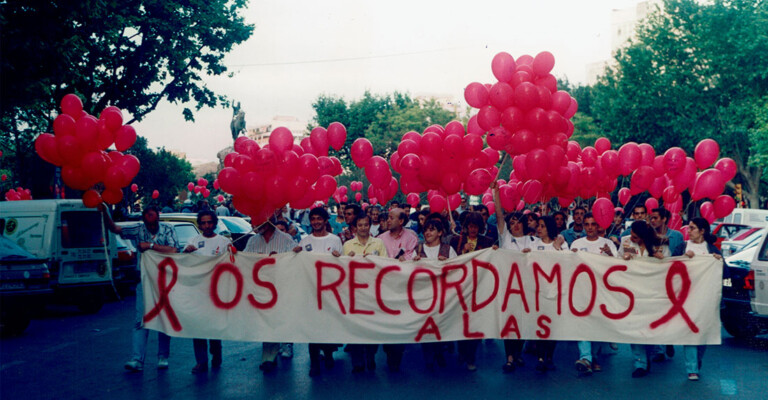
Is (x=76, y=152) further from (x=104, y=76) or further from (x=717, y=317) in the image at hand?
(x=104, y=76)

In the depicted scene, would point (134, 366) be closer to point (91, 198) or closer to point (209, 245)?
point (209, 245)

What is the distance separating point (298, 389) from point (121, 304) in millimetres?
8422

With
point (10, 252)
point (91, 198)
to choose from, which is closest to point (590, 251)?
point (91, 198)

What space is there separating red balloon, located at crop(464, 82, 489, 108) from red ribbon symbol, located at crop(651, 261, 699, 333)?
342cm

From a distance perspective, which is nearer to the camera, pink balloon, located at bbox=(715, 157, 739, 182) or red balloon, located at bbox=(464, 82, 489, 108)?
red balloon, located at bbox=(464, 82, 489, 108)

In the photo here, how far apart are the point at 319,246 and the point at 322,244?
0.13ft

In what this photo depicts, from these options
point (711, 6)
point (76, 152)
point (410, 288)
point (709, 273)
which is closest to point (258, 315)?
point (410, 288)

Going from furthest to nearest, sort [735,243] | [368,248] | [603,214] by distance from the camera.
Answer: [735,243] → [603,214] → [368,248]

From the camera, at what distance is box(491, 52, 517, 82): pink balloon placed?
9789 millimetres

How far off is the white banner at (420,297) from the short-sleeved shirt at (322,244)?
1.38 feet

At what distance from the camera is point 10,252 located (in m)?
10.6

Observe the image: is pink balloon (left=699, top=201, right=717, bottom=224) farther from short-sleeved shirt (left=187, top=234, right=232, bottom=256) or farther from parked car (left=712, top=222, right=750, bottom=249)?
short-sleeved shirt (left=187, top=234, right=232, bottom=256)

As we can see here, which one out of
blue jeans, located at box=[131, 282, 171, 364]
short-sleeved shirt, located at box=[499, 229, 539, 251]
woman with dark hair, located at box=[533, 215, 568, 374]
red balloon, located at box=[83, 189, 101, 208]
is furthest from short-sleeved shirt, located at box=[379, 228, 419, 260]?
red balloon, located at box=[83, 189, 101, 208]

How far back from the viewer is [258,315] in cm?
777
